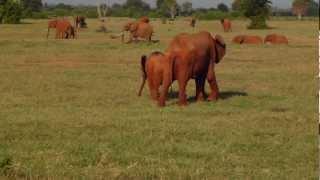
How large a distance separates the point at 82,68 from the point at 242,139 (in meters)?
13.4

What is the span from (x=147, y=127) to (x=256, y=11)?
176 feet

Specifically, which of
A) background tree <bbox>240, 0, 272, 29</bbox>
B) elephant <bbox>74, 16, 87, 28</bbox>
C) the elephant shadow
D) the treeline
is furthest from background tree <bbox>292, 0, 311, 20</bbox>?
the elephant shadow

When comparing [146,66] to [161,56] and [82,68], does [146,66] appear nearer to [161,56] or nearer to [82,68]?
[161,56]

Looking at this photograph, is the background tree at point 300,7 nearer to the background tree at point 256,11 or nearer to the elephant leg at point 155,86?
the background tree at point 256,11

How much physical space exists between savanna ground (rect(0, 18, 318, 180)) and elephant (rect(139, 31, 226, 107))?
42 centimetres

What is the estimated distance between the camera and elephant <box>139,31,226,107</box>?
15.3m

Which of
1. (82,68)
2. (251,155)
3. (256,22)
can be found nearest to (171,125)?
(251,155)

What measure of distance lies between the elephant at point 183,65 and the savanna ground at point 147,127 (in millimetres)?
418

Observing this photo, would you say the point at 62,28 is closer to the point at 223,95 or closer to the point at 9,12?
the point at 9,12

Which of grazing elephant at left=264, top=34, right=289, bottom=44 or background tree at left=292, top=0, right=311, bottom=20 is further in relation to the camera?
background tree at left=292, top=0, right=311, bottom=20

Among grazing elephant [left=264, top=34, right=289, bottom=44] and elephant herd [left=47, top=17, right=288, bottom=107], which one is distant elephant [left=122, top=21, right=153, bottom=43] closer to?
Result: grazing elephant [left=264, top=34, right=289, bottom=44]

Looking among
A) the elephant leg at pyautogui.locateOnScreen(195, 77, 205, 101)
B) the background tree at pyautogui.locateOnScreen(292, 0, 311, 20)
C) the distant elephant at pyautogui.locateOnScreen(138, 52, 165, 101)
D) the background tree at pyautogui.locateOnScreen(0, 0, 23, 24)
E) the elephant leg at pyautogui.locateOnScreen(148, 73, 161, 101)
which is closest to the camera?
the distant elephant at pyautogui.locateOnScreen(138, 52, 165, 101)

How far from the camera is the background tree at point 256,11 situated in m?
61.6

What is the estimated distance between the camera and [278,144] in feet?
35.9
